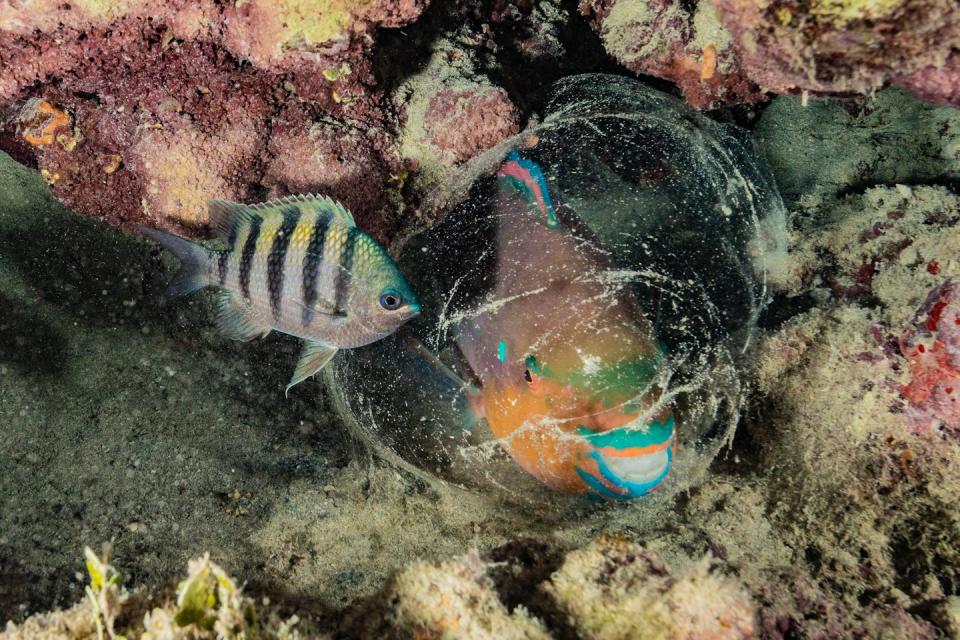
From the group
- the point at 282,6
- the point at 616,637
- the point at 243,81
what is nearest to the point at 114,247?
the point at 243,81

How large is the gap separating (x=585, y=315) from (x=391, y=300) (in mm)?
856

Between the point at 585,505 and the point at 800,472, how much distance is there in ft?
3.32

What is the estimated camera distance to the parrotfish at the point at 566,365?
7.12 feet

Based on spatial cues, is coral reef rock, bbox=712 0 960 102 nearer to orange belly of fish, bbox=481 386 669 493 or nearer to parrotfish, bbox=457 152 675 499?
parrotfish, bbox=457 152 675 499

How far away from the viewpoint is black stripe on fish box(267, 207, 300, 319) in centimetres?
Answer: 263

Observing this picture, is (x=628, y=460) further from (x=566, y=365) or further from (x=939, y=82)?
(x=939, y=82)

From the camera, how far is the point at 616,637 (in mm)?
1823

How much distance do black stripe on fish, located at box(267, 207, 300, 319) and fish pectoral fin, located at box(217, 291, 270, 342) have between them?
308mm

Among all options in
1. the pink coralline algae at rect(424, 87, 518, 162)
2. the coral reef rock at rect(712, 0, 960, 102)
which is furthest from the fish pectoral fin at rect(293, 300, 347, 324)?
the coral reef rock at rect(712, 0, 960, 102)

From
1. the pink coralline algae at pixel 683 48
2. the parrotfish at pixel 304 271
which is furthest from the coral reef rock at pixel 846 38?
the parrotfish at pixel 304 271

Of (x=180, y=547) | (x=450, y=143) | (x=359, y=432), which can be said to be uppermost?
(x=450, y=143)

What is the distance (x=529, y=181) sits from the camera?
2.58 metres

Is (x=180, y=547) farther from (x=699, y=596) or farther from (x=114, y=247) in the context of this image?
(x=699, y=596)

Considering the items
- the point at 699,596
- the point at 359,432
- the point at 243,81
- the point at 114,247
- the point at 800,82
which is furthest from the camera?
the point at 114,247
